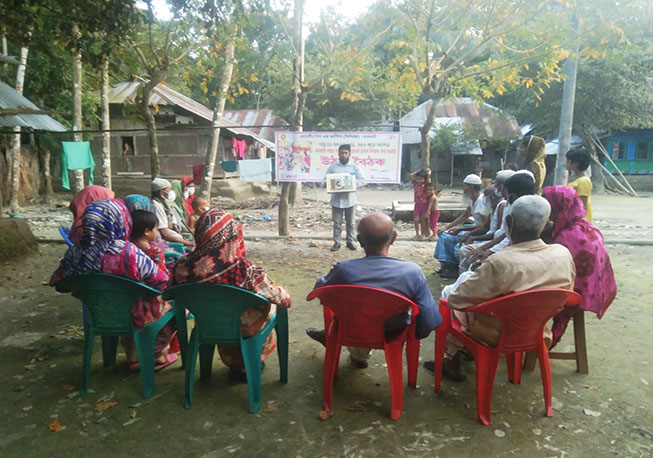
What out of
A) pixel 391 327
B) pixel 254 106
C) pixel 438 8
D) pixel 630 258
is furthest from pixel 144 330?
pixel 254 106

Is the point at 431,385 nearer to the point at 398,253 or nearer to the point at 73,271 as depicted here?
the point at 73,271

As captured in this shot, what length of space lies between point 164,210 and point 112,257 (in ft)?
8.50

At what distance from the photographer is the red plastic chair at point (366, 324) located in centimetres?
251

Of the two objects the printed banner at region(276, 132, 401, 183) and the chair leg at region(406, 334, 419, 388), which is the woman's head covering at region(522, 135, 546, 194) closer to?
the printed banner at region(276, 132, 401, 183)

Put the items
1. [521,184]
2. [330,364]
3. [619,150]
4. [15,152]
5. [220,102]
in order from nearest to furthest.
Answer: [330,364] → [521,184] → [220,102] → [15,152] → [619,150]

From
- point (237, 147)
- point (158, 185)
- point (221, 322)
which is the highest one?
point (237, 147)

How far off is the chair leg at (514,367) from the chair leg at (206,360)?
2179 mm

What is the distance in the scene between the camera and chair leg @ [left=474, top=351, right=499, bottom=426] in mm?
2641

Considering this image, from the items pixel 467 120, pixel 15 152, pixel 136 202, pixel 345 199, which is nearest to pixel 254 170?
pixel 15 152

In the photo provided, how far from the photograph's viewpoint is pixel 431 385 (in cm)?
316

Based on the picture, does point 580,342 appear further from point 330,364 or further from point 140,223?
point 140,223

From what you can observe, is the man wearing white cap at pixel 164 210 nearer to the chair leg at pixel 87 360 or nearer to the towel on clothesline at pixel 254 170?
the chair leg at pixel 87 360

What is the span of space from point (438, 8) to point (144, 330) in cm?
795

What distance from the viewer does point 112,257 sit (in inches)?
120
